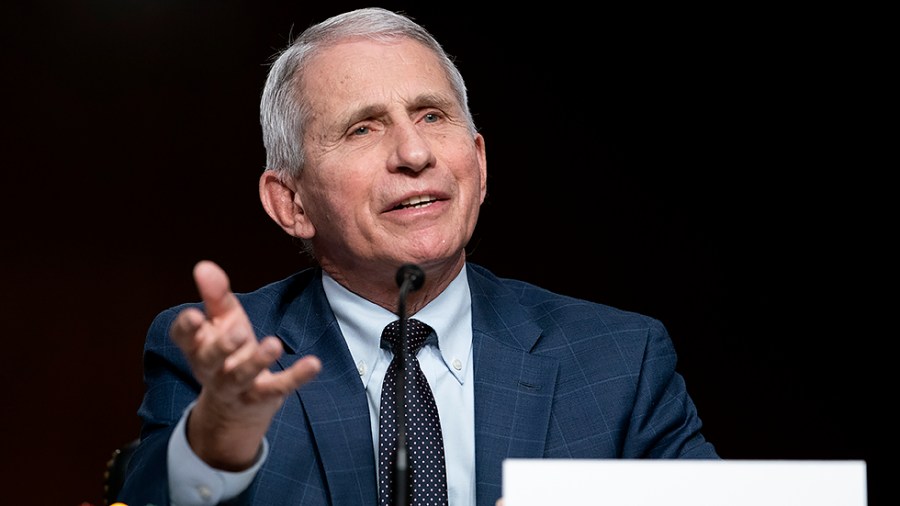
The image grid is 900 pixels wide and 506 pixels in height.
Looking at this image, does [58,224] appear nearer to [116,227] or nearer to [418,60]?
[116,227]

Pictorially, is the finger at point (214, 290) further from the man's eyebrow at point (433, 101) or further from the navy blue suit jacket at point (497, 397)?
the man's eyebrow at point (433, 101)

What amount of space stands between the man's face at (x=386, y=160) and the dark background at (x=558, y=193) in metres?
1.78

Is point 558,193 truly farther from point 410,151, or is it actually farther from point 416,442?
point 416,442

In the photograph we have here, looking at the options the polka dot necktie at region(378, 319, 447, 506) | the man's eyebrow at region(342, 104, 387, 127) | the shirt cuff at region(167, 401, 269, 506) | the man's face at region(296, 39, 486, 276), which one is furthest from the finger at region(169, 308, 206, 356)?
the man's eyebrow at region(342, 104, 387, 127)

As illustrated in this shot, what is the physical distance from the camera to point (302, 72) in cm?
194

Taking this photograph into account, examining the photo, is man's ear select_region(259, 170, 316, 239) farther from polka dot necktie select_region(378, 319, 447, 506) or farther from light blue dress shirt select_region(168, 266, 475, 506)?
polka dot necktie select_region(378, 319, 447, 506)

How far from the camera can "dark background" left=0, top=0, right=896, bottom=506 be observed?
11.6 ft

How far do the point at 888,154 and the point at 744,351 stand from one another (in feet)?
2.52

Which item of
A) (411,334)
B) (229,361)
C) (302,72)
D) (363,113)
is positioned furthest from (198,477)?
(302,72)

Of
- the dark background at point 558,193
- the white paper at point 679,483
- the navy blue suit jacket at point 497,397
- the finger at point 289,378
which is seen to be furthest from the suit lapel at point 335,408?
the dark background at point 558,193

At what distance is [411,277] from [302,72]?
604 millimetres

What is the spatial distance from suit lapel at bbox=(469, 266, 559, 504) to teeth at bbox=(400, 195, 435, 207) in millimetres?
254

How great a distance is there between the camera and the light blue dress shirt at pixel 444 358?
1.77 m

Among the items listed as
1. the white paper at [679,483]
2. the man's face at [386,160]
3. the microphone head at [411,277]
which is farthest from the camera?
the man's face at [386,160]
